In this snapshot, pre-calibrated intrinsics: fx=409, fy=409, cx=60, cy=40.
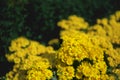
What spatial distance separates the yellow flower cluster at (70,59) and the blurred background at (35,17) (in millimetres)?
349

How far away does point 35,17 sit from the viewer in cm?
955

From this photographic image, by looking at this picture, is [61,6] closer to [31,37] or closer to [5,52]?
[31,37]

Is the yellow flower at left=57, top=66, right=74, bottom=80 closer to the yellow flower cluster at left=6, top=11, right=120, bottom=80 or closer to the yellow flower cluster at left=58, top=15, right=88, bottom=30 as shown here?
the yellow flower cluster at left=6, top=11, right=120, bottom=80

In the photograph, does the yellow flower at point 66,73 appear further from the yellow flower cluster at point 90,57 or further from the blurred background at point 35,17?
the blurred background at point 35,17

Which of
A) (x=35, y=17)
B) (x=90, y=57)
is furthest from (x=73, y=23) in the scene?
(x=90, y=57)

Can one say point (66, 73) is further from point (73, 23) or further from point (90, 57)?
point (73, 23)

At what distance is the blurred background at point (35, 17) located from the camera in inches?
353

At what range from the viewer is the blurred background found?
8977 mm

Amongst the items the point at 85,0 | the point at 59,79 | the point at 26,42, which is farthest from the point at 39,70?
the point at 85,0

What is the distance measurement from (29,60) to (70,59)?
3.42 ft

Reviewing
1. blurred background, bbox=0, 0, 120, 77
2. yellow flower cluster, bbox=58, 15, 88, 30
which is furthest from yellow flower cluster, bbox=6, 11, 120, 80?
yellow flower cluster, bbox=58, 15, 88, 30

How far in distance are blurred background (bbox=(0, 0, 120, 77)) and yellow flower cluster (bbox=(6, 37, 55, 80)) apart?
0.35 m

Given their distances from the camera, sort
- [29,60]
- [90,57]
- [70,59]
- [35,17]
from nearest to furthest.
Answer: [70,59] → [90,57] → [29,60] → [35,17]

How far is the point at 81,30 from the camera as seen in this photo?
31.2ft
